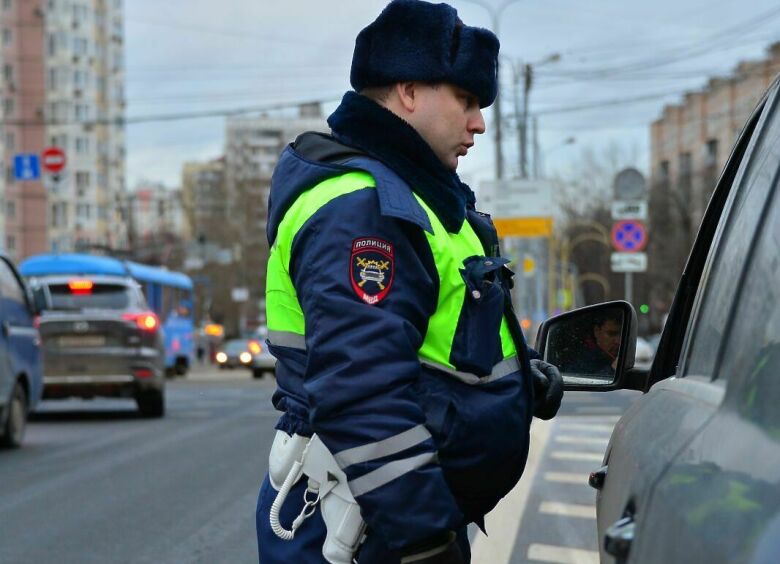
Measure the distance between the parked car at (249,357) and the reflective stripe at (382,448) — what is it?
2925cm

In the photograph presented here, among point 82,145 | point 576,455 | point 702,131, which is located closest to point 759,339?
point 576,455

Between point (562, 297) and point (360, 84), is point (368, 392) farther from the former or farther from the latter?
point (562, 297)

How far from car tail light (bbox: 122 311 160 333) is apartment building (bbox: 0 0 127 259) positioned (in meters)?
52.3

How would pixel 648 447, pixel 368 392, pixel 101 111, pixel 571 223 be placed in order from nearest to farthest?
pixel 648 447 → pixel 368 392 → pixel 571 223 → pixel 101 111

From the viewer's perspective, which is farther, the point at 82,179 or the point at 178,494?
the point at 82,179

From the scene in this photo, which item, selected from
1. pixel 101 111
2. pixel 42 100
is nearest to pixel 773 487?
pixel 42 100

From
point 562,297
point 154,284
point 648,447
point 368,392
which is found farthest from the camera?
point 562,297

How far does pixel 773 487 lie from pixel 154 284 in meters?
38.6

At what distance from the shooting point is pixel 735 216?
2.48 m

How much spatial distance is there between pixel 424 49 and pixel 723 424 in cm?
125

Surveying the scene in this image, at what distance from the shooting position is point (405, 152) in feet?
9.78

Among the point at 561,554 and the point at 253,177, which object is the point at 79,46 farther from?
the point at 561,554

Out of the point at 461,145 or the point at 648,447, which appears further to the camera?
the point at 461,145

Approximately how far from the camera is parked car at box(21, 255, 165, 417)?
18391 millimetres
